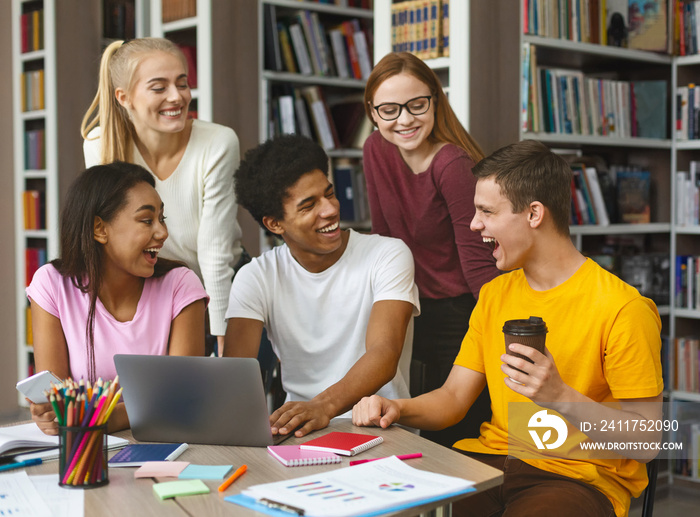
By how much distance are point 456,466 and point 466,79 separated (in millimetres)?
1652

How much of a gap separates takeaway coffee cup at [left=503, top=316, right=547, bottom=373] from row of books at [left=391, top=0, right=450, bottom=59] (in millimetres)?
1602

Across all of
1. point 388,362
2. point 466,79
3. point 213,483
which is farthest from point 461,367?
point 466,79

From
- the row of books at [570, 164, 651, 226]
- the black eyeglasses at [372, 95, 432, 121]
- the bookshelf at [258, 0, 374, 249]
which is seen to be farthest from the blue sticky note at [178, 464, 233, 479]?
the bookshelf at [258, 0, 374, 249]

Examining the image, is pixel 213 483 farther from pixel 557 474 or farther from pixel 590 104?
pixel 590 104

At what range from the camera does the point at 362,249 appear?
2.16 m

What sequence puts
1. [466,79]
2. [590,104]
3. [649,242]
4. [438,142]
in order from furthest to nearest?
[649,242]
[590,104]
[466,79]
[438,142]

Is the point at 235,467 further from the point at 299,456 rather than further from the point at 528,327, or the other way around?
the point at 528,327

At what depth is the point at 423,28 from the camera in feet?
9.19

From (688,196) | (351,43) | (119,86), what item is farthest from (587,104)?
(119,86)

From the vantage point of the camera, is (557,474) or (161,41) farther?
→ (161,41)

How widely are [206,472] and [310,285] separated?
0.86 metres

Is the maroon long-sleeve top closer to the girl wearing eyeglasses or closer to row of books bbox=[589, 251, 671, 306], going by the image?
the girl wearing eyeglasses

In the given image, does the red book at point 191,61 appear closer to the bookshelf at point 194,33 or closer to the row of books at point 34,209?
the bookshelf at point 194,33

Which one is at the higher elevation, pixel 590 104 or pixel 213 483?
pixel 590 104
